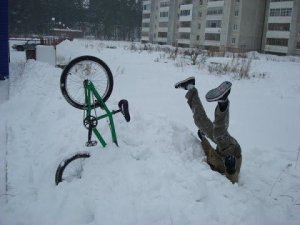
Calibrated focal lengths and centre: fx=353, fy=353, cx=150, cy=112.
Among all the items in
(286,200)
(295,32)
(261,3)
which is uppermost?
(261,3)

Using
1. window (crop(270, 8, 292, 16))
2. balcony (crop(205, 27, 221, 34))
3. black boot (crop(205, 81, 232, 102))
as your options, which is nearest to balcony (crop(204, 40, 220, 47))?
balcony (crop(205, 27, 221, 34))

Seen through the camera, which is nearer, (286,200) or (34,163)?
(286,200)

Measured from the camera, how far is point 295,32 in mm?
50250

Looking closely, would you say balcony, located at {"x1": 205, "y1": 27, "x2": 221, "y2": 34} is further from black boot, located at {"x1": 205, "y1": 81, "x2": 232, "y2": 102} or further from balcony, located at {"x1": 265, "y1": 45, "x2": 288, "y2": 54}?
black boot, located at {"x1": 205, "y1": 81, "x2": 232, "y2": 102}

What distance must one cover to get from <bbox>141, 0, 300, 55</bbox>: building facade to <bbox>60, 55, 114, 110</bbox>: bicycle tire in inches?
1567

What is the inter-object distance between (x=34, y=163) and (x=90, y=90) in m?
1.62

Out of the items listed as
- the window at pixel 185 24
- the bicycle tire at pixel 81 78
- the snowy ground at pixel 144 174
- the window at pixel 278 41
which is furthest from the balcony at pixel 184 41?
the bicycle tire at pixel 81 78

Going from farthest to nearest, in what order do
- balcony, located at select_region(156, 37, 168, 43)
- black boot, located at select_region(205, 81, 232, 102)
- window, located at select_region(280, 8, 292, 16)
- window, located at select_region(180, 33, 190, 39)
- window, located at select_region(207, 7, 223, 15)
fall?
1. balcony, located at select_region(156, 37, 168, 43)
2. window, located at select_region(180, 33, 190, 39)
3. window, located at select_region(207, 7, 223, 15)
4. window, located at select_region(280, 8, 292, 16)
5. black boot, located at select_region(205, 81, 232, 102)

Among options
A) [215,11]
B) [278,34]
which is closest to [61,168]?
[278,34]

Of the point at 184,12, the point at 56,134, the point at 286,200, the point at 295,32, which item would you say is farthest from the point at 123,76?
the point at 184,12

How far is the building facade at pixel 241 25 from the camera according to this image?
51.2 metres

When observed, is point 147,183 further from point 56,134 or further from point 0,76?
point 0,76

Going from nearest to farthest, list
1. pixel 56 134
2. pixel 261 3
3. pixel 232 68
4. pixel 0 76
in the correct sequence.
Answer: pixel 56 134
pixel 0 76
pixel 232 68
pixel 261 3

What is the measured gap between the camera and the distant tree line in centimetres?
7288
